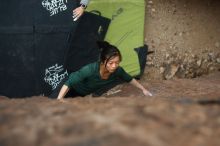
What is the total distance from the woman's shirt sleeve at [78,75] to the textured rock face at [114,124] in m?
2.29

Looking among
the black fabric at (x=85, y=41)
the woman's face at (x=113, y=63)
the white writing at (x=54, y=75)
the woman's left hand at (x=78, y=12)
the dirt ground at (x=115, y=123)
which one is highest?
the dirt ground at (x=115, y=123)

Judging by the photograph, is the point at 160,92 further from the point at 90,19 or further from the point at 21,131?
the point at 21,131

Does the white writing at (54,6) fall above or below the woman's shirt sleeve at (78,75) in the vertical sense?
above

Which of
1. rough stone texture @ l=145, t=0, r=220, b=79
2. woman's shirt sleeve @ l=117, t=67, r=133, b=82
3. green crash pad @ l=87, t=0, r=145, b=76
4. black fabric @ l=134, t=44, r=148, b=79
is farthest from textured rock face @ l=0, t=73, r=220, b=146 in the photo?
rough stone texture @ l=145, t=0, r=220, b=79

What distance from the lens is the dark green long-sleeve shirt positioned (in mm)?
3566

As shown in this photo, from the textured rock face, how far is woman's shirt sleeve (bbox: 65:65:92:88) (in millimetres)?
2285

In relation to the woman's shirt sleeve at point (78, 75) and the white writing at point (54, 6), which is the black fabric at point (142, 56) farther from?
the woman's shirt sleeve at point (78, 75)

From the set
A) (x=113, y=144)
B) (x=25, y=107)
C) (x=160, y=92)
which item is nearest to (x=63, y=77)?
(x=160, y=92)

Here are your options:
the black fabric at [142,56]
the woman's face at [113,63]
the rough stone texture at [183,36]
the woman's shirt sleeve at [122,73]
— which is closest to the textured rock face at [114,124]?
the woman's face at [113,63]

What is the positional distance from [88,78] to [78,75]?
139 mm

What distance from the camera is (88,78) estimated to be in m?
3.67

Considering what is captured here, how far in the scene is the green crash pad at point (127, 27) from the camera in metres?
5.52

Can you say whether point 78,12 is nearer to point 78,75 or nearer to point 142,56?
point 142,56

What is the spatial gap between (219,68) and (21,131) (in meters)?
5.82
